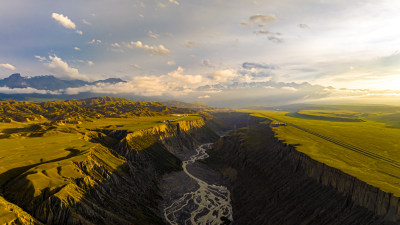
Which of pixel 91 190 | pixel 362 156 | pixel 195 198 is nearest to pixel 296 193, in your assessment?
pixel 362 156

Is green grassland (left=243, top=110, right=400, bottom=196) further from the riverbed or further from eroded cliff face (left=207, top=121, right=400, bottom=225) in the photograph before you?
the riverbed

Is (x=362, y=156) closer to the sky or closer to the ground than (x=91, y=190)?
closer to the sky

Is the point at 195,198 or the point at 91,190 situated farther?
the point at 195,198

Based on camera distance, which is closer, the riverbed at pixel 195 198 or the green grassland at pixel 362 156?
the green grassland at pixel 362 156

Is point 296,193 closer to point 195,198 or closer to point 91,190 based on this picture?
point 195,198

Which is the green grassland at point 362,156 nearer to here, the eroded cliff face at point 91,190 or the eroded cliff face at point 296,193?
the eroded cliff face at point 296,193

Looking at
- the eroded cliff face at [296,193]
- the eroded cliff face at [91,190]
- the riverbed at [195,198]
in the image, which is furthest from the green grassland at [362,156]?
the eroded cliff face at [91,190]

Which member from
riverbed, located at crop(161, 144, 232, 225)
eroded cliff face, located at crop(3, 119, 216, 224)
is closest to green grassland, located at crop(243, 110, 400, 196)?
riverbed, located at crop(161, 144, 232, 225)

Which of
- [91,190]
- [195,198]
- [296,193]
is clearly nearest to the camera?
[91,190]

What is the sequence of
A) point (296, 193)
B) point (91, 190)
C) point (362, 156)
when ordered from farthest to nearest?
point (362, 156) < point (296, 193) < point (91, 190)
